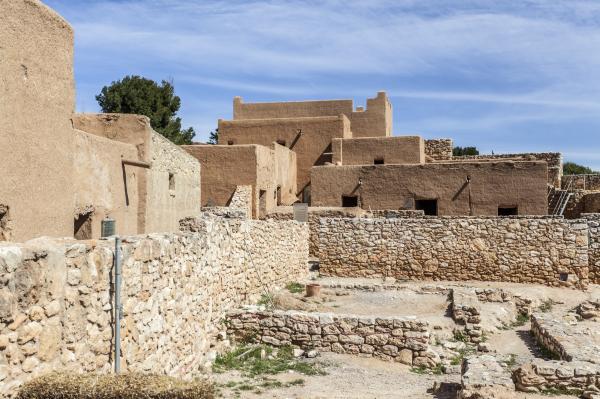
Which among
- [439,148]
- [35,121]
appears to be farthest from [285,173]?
[35,121]

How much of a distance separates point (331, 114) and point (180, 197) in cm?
1661

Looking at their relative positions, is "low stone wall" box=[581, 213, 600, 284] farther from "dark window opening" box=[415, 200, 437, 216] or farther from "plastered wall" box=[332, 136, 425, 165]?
"plastered wall" box=[332, 136, 425, 165]

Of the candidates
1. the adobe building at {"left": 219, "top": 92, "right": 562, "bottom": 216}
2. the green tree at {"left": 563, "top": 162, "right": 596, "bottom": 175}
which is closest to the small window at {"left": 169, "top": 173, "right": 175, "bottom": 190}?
the adobe building at {"left": 219, "top": 92, "right": 562, "bottom": 216}

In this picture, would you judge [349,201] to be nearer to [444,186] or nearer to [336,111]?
[444,186]

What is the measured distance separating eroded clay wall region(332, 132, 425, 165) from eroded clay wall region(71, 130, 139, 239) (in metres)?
14.3

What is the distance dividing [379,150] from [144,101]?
1936cm

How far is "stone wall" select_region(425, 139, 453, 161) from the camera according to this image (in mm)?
32581

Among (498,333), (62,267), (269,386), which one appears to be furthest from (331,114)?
(62,267)

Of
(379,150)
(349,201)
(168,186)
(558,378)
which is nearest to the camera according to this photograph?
(558,378)

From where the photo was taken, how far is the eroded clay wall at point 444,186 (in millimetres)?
23173

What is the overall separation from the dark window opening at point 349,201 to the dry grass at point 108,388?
20.6 m

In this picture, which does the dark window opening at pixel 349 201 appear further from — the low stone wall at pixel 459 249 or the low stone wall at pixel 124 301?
the low stone wall at pixel 124 301

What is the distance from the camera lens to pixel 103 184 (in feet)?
41.6

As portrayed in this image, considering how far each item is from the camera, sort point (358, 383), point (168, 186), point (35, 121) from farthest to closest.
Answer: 1. point (168, 186)
2. point (35, 121)
3. point (358, 383)
